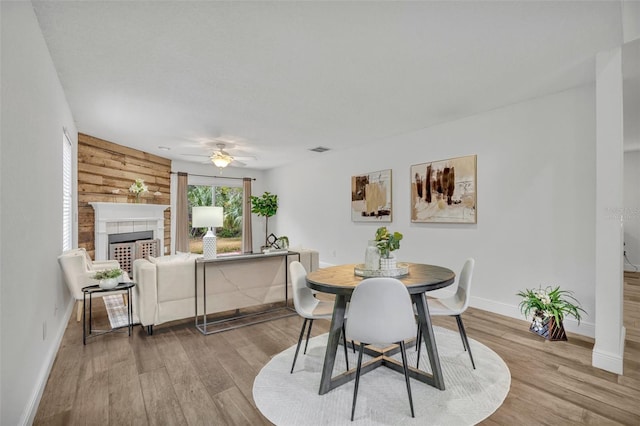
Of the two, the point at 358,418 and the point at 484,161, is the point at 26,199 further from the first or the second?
the point at 484,161

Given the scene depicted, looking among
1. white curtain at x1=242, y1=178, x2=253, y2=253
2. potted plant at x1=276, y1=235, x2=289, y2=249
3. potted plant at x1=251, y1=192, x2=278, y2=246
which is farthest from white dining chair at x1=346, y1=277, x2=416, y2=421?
white curtain at x1=242, y1=178, x2=253, y2=253

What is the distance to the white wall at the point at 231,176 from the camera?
7292mm

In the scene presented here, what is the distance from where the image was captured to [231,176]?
8305 millimetres

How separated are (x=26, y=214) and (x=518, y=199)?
4523 mm

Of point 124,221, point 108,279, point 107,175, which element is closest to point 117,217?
point 124,221

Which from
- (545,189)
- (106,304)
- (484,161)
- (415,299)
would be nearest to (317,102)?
(484,161)

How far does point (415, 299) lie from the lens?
2.32 metres

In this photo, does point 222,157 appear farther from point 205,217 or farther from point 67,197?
point 67,197

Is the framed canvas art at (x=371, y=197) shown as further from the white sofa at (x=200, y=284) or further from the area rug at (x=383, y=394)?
the area rug at (x=383, y=394)

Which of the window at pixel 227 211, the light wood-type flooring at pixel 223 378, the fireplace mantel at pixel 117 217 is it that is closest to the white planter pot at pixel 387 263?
the light wood-type flooring at pixel 223 378

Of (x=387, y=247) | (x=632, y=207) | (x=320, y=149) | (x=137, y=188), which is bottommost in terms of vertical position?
(x=387, y=247)

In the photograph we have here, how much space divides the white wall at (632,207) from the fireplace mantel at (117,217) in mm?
6894

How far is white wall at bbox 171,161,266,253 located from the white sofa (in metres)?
4.05

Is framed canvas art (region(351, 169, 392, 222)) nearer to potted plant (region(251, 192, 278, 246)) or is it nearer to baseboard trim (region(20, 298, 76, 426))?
potted plant (region(251, 192, 278, 246))
